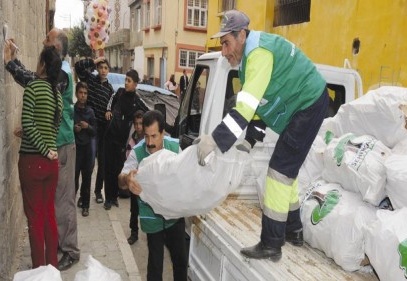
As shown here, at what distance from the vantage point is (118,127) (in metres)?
5.41

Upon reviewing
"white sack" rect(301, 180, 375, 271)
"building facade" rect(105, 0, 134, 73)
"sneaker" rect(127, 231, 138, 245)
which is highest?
"building facade" rect(105, 0, 134, 73)

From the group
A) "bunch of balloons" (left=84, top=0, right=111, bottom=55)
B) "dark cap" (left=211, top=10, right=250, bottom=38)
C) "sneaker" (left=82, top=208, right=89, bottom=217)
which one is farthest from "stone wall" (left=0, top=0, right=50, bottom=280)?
"bunch of balloons" (left=84, top=0, right=111, bottom=55)

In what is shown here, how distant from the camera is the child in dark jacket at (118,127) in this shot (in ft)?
17.7

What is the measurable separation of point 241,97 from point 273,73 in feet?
1.08

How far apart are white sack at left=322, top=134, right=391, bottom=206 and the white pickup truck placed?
46cm

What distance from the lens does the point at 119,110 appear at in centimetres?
541

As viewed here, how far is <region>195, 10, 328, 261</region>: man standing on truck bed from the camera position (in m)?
2.45

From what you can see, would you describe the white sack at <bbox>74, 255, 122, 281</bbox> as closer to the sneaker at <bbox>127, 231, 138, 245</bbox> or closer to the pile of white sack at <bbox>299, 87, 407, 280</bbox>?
the pile of white sack at <bbox>299, 87, 407, 280</bbox>

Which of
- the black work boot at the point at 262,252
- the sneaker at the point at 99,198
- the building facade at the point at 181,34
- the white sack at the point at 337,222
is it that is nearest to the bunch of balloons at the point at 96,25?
the sneaker at the point at 99,198

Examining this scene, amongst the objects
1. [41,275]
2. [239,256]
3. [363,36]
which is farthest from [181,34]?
[41,275]

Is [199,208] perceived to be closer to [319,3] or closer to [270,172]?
[270,172]

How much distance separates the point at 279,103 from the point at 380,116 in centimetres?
80

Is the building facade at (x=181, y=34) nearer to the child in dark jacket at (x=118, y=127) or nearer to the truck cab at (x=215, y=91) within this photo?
the child in dark jacket at (x=118, y=127)

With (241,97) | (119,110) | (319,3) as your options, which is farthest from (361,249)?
(319,3)
